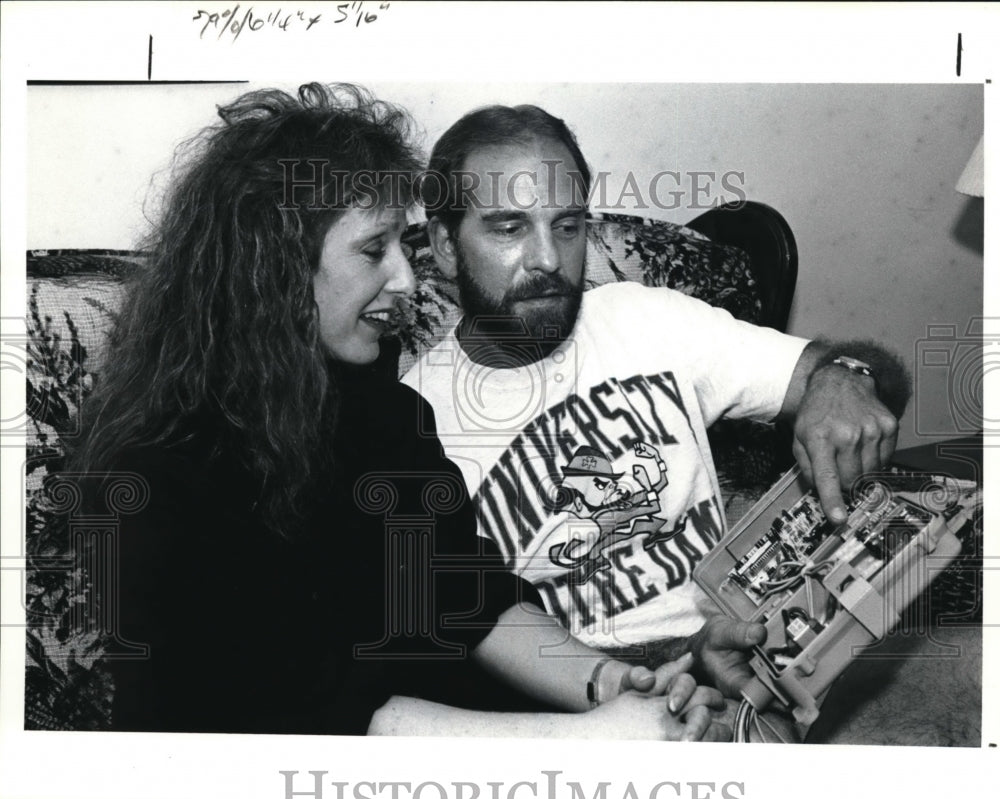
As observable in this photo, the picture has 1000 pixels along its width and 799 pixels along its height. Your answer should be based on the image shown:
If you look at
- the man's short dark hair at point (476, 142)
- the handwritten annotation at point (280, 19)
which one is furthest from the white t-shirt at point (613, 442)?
the handwritten annotation at point (280, 19)

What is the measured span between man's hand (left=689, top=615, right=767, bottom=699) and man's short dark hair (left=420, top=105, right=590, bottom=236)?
774 mm

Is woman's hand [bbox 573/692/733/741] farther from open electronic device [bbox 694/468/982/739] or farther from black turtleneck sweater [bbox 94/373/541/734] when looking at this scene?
black turtleneck sweater [bbox 94/373/541/734]

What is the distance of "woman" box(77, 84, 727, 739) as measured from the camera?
1.73 meters

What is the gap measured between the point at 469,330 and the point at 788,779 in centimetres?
95

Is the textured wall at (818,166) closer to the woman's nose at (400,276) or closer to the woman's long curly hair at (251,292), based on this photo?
the woman's long curly hair at (251,292)

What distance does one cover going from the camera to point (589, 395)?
1.78 m

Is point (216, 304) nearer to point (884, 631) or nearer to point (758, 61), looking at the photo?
point (758, 61)

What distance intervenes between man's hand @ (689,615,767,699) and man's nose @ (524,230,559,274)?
67 cm

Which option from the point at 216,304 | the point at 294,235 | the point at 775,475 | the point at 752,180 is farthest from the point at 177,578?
the point at 752,180

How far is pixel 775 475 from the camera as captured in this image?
178 cm

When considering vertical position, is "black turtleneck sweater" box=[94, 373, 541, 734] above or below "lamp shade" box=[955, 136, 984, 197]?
below

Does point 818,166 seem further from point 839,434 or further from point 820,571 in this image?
point 820,571

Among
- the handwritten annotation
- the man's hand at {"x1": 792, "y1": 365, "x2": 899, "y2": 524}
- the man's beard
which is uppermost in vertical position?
the handwritten annotation

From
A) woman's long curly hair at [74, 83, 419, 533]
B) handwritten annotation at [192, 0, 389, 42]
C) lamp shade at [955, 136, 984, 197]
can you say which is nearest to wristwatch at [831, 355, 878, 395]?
lamp shade at [955, 136, 984, 197]
